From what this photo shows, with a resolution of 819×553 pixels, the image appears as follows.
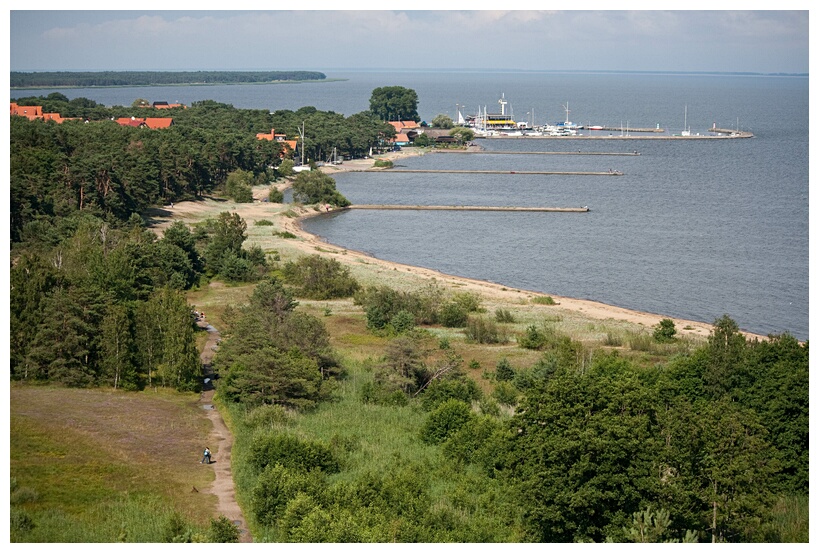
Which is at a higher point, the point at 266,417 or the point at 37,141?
the point at 37,141

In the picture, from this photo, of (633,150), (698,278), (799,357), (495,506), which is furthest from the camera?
(633,150)

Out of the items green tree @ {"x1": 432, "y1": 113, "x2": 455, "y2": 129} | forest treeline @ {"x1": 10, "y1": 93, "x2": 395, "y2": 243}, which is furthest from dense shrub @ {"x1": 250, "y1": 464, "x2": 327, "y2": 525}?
green tree @ {"x1": 432, "y1": 113, "x2": 455, "y2": 129}

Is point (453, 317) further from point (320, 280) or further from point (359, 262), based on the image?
point (359, 262)

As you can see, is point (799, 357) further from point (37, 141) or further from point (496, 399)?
point (37, 141)

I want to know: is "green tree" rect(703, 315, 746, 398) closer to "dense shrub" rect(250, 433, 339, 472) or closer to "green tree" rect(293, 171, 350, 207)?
"dense shrub" rect(250, 433, 339, 472)

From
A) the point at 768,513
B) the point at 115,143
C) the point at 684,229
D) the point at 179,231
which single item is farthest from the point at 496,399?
the point at 115,143

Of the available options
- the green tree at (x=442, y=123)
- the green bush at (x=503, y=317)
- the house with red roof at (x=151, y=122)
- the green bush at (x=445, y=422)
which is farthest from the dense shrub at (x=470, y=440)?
the green tree at (x=442, y=123)
